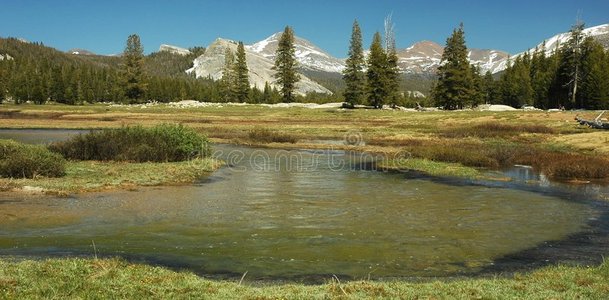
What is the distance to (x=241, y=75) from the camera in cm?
12094

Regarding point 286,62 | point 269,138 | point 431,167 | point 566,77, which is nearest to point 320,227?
point 431,167

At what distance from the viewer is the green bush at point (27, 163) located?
21484 millimetres

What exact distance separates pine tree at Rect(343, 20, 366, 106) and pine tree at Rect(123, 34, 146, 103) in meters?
45.0

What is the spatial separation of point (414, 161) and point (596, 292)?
23.0m

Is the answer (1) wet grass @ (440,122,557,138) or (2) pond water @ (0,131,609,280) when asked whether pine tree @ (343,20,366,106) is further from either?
(2) pond water @ (0,131,609,280)

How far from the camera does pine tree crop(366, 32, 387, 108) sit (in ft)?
293

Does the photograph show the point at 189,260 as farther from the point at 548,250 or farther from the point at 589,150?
the point at 589,150

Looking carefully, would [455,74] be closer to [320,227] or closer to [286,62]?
[286,62]

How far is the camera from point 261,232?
14.5 meters

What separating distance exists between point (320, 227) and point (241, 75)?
357 ft

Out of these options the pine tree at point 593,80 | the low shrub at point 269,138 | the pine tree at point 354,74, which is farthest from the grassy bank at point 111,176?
the pine tree at point 593,80

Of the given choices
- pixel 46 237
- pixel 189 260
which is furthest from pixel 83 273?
pixel 46 237

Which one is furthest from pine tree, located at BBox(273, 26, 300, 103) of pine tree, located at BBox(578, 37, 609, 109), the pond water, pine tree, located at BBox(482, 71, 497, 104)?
the pond water

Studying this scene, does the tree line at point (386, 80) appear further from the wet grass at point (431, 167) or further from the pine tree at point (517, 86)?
the wet grass at point (431, 167)
